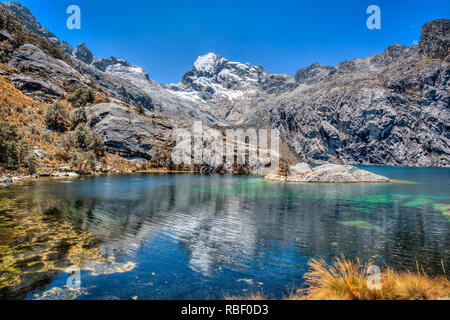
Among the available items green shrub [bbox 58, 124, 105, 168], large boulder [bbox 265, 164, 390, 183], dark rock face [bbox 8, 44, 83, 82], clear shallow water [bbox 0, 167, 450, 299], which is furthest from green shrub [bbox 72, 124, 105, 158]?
large boulder [bbox 265, 164, 390, 183]

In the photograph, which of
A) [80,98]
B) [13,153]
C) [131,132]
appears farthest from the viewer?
[80,98]

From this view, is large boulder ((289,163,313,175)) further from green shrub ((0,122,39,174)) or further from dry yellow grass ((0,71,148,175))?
green shrub ((0,122,39,174))

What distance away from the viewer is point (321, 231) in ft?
64.1

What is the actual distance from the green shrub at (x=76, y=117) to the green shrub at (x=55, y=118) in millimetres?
4765

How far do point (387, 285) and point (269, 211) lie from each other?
19.5m

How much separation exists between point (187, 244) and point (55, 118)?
2760 inches

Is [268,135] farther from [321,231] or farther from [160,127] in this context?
[321,231]

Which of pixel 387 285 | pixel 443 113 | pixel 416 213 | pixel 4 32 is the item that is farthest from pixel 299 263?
pixel 443 113

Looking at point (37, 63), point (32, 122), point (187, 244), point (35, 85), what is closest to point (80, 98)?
point (35, 85)

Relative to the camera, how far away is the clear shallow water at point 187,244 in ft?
34.3

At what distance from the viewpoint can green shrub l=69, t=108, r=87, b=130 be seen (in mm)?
74500

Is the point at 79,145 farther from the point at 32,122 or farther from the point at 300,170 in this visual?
the point at 300,170

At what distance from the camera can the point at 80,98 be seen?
84812mm

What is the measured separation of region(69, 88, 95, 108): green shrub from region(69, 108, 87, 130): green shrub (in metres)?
7.14
